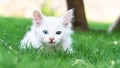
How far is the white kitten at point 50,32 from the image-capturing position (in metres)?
5.83

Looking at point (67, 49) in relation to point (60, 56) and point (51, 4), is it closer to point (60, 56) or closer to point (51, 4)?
point (60, 56)

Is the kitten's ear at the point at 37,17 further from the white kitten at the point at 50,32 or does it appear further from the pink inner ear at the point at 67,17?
the pink inner ear at the point at 67,17

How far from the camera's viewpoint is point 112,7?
2733 centimetres

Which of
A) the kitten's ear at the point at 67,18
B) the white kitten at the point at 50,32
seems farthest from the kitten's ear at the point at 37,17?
the kitten's ear at the point at 67,18

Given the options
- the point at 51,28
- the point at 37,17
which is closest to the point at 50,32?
the point at 51,28

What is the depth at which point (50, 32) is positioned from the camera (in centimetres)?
581

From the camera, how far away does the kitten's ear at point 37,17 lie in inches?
241

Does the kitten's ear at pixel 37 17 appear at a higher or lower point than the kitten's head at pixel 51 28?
higher

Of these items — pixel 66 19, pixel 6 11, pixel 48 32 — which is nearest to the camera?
pixel 48 32

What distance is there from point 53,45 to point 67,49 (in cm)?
21

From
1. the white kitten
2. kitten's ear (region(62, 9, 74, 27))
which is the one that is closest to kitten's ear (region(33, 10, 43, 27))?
the white kitten

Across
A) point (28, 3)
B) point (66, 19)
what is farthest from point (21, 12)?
point (66, 19)

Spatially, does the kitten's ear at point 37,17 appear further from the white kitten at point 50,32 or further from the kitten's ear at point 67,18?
the kitten's ear at point 67,18

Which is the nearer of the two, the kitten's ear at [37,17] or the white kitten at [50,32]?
the white kitten at [50,32]
